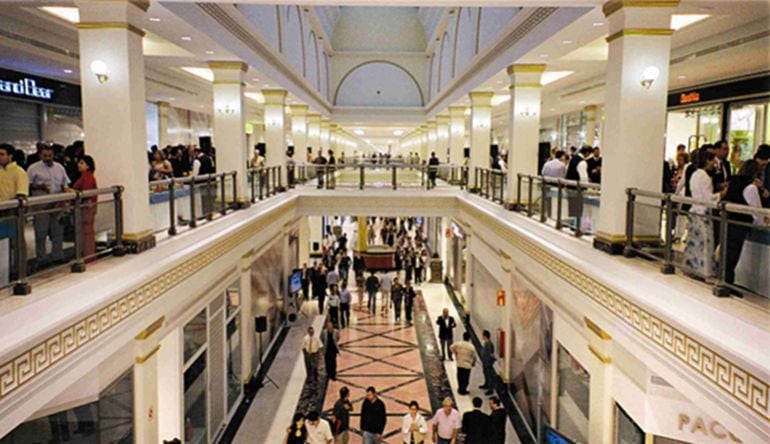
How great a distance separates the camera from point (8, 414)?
3.83 meters

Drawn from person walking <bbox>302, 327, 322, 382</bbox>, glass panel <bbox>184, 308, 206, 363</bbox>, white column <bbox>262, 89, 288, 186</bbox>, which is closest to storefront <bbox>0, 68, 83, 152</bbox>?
white column <bbox>262, 89, 288, 186</bbox>

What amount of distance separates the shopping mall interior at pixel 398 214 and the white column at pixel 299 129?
2.42 m

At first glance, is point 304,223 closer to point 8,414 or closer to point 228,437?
point 228,437

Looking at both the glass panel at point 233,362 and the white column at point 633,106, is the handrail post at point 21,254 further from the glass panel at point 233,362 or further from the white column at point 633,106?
the glass panel at point 233,362

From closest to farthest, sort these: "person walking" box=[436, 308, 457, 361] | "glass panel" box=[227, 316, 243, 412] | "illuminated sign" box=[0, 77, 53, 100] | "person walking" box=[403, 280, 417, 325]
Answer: "glass panel" box=[227, 316, 243, 412]
"illuminated sign" box=[0, 77, 53, 100]
"person walking" box=[436, 308, 457, 361]
"person walking" box=[403, 280, 417, 325]

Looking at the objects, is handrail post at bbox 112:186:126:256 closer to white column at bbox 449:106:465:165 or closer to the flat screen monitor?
the flat screen monitor

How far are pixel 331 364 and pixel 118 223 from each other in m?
7.82

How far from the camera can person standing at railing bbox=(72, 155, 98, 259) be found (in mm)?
5941

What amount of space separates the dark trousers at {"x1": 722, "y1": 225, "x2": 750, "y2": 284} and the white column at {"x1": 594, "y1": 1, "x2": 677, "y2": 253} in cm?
174

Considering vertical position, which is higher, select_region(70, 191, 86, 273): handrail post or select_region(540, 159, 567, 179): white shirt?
select_region(540, 159, 567, 179): white shirt

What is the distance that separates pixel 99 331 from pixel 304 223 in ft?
58.2

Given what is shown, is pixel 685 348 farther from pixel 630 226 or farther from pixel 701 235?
pixel 630 226

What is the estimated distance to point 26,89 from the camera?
1380 centimetres

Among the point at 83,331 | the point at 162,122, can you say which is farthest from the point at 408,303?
the point at 83,331
